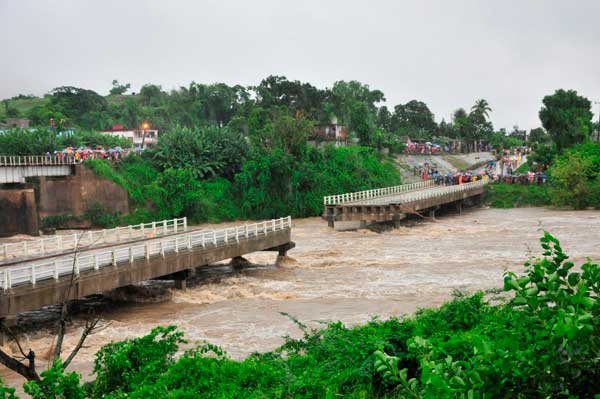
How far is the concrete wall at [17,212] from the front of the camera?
51.8 meters

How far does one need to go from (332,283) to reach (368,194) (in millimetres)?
29813

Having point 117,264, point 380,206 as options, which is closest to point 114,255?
point 117,264

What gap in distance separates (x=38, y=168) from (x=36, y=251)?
31365 millimetres

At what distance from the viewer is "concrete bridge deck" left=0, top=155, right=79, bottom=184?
52.9m

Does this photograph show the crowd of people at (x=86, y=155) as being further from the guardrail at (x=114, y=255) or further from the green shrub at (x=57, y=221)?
the guardrail at (x=114, y=255)

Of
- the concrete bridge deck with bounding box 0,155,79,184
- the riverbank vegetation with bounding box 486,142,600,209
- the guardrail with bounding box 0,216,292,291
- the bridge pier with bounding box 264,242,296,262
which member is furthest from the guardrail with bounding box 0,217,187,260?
Answer: the riverbank vegetation with bounding box 486,142,600,209

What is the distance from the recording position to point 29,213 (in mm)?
52562

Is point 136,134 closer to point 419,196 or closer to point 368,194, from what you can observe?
point 368,194

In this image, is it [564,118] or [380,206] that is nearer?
[380,206]

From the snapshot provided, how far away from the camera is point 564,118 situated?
7900cm

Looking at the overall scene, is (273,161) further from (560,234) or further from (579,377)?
(579,377)

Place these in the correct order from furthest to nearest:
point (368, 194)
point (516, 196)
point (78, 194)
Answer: point (516, 196), point (368, 194), point (78, 194)

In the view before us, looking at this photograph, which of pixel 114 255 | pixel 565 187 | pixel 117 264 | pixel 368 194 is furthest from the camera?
pixel 565 187

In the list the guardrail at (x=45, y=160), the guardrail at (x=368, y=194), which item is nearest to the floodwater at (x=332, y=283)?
the guardrail at (x=368, y=194)
